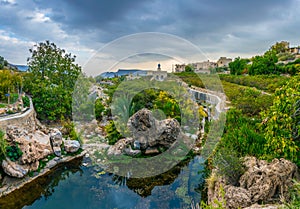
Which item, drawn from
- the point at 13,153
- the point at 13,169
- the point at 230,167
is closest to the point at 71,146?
the point at 13,153

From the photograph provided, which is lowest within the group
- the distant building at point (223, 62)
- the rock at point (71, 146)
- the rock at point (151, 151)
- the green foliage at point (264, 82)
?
the rock at point (151, 151)

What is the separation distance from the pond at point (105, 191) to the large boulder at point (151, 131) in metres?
1.72

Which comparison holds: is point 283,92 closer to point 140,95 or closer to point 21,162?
point 140,95

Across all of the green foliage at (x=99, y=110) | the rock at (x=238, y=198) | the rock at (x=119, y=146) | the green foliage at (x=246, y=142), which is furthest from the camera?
the green foliage at (x=99, y=110)

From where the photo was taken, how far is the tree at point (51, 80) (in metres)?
16.1

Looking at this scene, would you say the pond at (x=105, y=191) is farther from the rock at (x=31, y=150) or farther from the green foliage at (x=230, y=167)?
the green foliage at (x=230, y=167)

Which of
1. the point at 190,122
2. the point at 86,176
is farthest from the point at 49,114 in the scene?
Result: the point at 190,122

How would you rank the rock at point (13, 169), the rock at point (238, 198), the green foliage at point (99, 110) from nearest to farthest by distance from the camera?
the rock at point (238, 198)
the rock at point (13, 169)
the green foliage at point (99, 110)

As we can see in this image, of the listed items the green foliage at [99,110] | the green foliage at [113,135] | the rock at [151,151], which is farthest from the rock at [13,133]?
the green foliage at [99,110]

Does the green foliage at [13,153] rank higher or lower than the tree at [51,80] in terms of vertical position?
lower

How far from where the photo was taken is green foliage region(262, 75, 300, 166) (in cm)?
561

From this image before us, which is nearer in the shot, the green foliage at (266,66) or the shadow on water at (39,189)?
the shadow on water at (39,189)

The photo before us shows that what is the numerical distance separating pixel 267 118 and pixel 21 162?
9.43 metres

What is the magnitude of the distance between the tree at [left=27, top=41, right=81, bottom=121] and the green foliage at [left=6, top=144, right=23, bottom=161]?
6.91 meters
